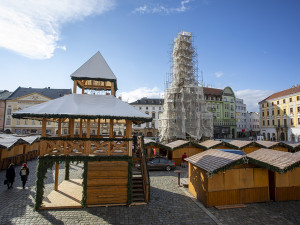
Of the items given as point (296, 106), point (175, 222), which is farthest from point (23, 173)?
point (296, 106)

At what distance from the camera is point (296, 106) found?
45.7 m

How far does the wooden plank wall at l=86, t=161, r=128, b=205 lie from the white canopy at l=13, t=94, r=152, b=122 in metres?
2.61

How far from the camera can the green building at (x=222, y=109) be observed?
61.2m

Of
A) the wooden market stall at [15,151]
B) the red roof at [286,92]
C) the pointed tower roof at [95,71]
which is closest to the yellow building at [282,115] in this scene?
the red roof at [286,92]

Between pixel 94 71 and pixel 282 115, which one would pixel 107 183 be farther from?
pixel 282 115

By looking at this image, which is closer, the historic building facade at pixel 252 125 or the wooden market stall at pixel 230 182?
the wooden market stall at pixel 230 182

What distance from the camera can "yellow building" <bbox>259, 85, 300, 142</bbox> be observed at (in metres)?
46.1

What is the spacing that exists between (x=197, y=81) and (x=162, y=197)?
36307mm

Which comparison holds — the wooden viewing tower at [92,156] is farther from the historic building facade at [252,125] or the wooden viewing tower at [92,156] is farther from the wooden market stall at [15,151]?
the historic building facade at [252,125]

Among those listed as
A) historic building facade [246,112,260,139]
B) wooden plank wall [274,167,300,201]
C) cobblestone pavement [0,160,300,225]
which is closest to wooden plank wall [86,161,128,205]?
cobblestone pavement [0,160,300,225]

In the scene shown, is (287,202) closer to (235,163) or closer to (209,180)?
(235,163)

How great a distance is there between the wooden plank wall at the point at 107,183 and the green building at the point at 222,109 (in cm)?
5538

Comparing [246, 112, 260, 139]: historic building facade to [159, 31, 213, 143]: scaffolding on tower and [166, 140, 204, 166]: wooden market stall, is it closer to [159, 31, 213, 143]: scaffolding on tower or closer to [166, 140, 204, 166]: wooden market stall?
[159, 31, 213, 143]: scaffolding on tower

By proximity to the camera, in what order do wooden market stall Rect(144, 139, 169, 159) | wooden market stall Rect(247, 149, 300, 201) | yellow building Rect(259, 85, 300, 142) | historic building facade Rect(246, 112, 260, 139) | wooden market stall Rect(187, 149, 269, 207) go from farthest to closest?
historic building facade Rect(246, 112, 260, 139) → yellow building Rect(259, 85, 300, 142) → wooden market stall Rect(144, 139, 169, 159) → wooden market stall Rect(247, 149, 300, 201) → wooden market stall Rect(187, 149, 269, 207)
